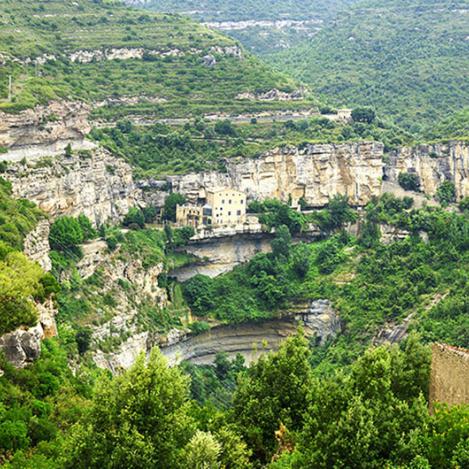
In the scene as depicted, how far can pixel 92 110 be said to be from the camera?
7300cm

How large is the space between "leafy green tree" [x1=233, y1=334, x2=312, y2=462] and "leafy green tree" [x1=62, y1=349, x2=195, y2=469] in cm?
419

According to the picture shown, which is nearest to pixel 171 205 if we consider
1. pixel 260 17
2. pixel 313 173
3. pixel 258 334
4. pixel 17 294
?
pixel 258 334

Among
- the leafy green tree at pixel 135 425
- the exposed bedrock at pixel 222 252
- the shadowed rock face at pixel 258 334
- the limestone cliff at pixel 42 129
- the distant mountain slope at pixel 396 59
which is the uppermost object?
the distant mountain slope at pixel 396 59

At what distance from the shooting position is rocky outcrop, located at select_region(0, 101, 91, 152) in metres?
54.8

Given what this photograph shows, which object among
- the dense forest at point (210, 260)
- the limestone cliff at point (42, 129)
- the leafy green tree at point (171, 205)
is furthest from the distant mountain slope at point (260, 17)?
the limestone cliff at point (42, 129)

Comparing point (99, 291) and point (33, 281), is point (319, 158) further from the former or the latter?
point (33, 281)

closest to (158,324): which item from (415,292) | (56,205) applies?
(56,205)

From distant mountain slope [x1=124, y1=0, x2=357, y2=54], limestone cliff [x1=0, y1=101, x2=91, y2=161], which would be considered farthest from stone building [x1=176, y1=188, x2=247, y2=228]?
distant mountain slope [x1=124, y1=0, x2=357, y2=54]

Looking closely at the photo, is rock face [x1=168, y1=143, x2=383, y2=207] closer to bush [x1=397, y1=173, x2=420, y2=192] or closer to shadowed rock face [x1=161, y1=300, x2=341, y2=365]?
bush [x1=397, y1=173, x2=420, y2=192]

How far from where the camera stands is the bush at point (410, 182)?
7138 centimetres

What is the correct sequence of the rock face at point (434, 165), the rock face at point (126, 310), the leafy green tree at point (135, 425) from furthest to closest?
1. the rock face at point (434, 165)
2. the rock face at point (126, 310)
3. the leafy green tree at point (135, 425)

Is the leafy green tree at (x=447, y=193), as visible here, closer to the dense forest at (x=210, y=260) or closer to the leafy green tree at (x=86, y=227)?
the dense forest at (x=210, y=260)

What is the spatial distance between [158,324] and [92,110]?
2033 centimetres

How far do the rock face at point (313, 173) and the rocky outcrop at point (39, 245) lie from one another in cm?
2348
